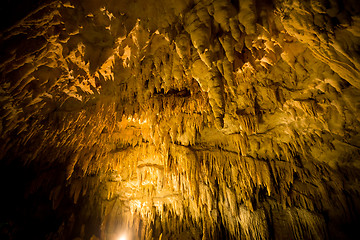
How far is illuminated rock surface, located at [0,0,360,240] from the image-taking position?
7.84ft

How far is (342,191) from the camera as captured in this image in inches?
192

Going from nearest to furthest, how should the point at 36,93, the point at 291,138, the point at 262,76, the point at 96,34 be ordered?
the point at 96,34 → the point at 36,93 → the point at 262,76 → the point at 291,138

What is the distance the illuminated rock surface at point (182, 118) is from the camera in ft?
7.84

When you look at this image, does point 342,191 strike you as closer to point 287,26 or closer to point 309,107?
point 309,107

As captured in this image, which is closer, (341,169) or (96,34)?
(96,34)

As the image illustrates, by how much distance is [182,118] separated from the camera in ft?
15.6

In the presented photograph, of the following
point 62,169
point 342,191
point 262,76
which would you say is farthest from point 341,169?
point 62,169

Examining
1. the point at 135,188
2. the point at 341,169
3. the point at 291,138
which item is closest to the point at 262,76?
the point at 291,138

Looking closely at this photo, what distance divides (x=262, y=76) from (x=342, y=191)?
4.54 metres

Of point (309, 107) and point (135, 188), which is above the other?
point (309, 107)

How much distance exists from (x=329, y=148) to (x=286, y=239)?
3410mm

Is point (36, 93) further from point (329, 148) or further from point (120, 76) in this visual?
point (329, 148)

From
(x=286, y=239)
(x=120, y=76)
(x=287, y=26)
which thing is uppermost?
(x=120, y=76)

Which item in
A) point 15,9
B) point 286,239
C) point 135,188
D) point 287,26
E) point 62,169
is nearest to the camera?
point 15,9
